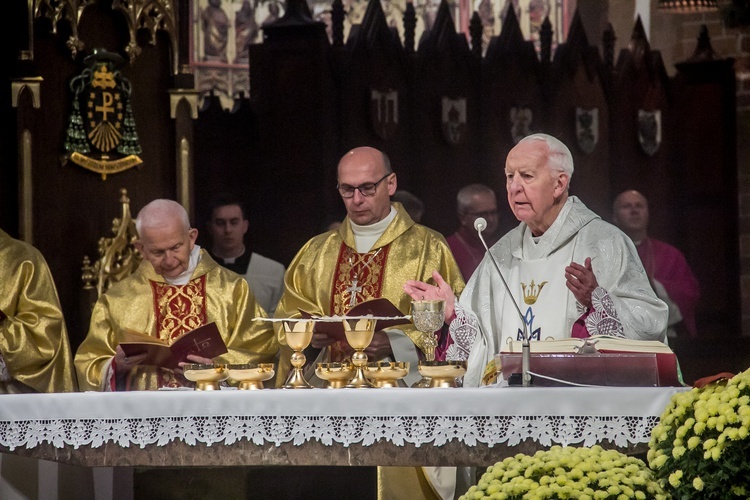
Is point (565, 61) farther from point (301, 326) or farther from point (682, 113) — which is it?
point (301, 326)

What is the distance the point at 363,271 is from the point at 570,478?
3.30 meters

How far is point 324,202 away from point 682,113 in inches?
121

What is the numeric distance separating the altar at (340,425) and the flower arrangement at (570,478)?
34.0 inches

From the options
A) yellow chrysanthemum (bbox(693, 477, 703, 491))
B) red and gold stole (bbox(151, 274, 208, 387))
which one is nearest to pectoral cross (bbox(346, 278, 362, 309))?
red and gold stole (bbox(151, 274, 208, 387))

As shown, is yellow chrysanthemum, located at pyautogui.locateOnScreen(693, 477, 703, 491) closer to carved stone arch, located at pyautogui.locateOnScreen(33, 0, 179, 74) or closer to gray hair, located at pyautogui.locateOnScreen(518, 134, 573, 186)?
gray hair, located at pyautogui.locateOnScreen(518, 134, 573, 186)

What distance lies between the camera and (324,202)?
10.3 metres

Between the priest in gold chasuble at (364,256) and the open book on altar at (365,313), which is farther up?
the priest in gold chasuble at (364,256)

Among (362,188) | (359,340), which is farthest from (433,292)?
(362,188)

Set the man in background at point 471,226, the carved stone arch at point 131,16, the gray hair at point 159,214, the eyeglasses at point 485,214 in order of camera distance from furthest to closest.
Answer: the eyeglasses at point 485,214, the man in background at point 471,226, the carved stone arch at point 131,16, the gray hair at point 159,214

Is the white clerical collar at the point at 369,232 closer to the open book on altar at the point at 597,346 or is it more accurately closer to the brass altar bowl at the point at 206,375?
the brass altar bowl at the point at 206,375

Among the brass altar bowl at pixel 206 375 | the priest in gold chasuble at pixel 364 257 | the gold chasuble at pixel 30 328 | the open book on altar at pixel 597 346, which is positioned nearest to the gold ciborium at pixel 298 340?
the brass altar bowl at pixel 206 375

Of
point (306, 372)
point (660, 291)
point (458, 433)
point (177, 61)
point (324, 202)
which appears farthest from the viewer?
point (324, 202)

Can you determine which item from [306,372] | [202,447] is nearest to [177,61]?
[306,372]

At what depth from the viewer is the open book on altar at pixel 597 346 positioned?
4840 millimetres
